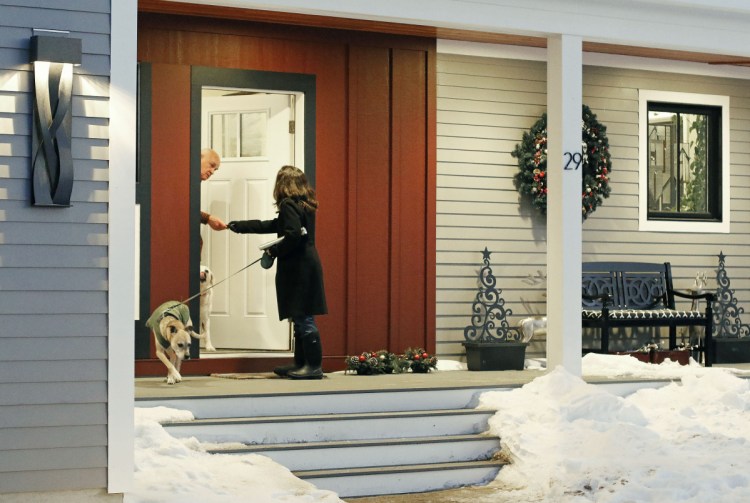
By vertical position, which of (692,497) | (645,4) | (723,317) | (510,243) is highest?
(645,4)

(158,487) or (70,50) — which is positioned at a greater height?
(70,50)

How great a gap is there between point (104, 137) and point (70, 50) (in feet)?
1.49

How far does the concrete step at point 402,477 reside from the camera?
6.55 m

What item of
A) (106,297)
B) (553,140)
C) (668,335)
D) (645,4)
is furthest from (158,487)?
(668,335)

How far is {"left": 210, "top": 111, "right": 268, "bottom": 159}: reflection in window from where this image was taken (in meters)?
9.81

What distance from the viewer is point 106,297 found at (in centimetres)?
560

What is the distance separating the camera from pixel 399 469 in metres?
6.74

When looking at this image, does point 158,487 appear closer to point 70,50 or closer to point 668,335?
point 70,50

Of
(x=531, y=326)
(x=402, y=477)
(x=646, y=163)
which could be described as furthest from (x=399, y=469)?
(x=646, y=163)

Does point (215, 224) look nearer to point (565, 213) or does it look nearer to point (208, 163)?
point (208, 163)

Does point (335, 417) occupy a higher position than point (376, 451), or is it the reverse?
point (335, 417)

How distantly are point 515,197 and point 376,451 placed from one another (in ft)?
12.9

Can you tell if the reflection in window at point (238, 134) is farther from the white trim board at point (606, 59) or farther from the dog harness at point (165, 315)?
the dog harness at point (165, 315)

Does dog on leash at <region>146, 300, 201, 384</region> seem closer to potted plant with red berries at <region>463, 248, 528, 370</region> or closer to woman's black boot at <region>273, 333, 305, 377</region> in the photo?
woman's black boot at <region>273, 333, 305, 377</region>
